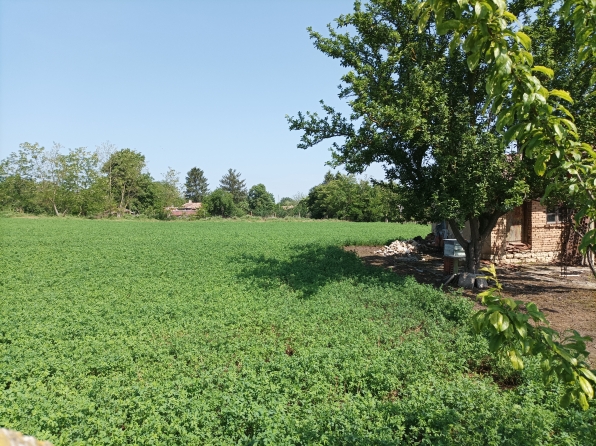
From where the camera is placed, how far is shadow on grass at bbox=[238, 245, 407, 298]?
37.9 ft

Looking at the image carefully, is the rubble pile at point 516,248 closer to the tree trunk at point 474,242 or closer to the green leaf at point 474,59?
the tree trunk at point 474,242

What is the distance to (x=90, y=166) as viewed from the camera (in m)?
55.9

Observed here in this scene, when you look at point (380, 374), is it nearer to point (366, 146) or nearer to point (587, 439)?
point (587, 439)

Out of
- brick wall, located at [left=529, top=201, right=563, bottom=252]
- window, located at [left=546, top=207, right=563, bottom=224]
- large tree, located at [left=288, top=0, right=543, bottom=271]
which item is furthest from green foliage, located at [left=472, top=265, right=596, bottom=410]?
window, located at [left=546, top=207, right=563, bottom=224]

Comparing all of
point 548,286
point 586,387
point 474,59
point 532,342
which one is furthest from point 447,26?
point 548,286

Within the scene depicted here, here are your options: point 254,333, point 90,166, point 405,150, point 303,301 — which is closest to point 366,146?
point 405,150

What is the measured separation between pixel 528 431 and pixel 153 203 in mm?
63997

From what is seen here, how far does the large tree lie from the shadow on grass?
2654mm

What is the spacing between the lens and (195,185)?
101 metres

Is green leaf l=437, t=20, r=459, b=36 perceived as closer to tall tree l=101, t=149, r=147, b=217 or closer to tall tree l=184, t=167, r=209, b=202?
tall tree l=101, t=149, r=147, b=217

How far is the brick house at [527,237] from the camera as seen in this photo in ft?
52.5

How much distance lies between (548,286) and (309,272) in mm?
7440

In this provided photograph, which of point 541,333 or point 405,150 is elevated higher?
point 405,150

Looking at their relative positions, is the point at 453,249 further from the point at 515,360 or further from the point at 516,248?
the point at 515,360
